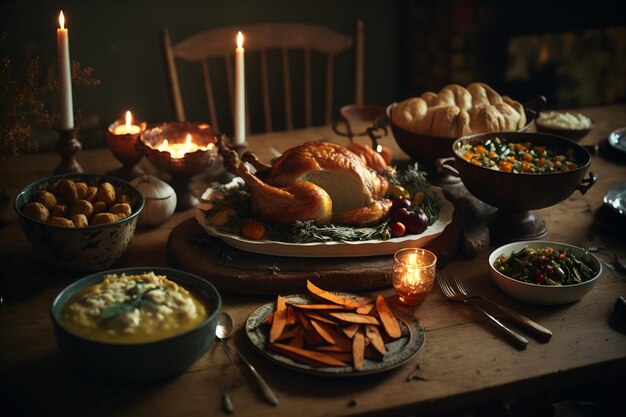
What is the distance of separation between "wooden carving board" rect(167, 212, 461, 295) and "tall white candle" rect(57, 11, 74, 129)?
22.9 inches

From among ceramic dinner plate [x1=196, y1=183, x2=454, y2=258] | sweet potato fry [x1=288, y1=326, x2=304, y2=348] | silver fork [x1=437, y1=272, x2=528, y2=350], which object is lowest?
silver fork [x1=437, y1=272, x2=528, y2=350]

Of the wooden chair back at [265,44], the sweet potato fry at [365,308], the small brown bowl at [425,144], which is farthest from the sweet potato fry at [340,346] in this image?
the wooden chair back at [265,44]

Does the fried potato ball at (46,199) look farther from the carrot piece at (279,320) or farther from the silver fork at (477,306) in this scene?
the silver fork at (477,306)

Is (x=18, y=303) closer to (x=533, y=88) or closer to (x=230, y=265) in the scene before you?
(x=230, y=265)

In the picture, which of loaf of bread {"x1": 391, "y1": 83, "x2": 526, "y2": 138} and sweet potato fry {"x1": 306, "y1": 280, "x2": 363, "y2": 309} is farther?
loaf of bread {"x1": 391, "y1": 83, "x2": 526, "y2": 138}

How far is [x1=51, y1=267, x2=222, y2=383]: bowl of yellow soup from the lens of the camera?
1.30 m

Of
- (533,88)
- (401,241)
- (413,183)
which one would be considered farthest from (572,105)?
(401,241)

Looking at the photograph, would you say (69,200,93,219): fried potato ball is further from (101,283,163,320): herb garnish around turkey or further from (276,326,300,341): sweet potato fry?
(276,326,300,341): sweet potato fry

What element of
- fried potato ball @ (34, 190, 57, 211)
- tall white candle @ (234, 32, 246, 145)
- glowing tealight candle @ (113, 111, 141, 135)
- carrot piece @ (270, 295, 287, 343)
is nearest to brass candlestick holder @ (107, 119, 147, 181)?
glowing tealight candle @ (113, 111, 141, 135)

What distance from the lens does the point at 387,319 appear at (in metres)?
1.54

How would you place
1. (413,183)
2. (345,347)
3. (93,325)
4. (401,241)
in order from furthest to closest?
(413,183), (401,241), (345,347), (93,325)

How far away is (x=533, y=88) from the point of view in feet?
13.4

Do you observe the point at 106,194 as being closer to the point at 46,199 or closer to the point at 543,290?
the point at 46,199

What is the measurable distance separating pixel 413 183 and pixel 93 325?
1.05 m
